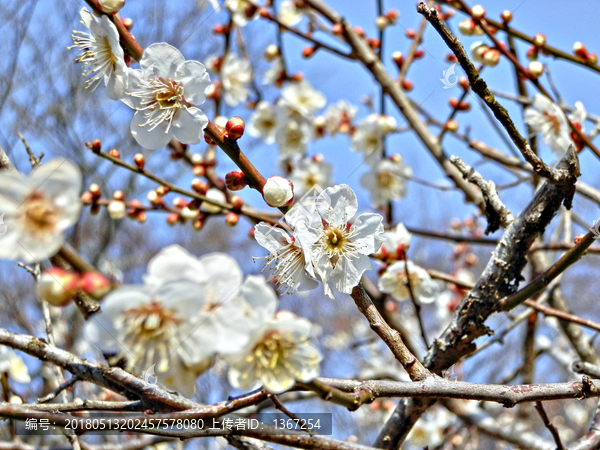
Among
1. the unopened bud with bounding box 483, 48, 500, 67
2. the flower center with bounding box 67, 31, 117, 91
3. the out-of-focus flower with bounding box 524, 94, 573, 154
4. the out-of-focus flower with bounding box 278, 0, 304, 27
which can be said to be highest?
the out-of-focus flower with bounding box 278, 0, 304, 27

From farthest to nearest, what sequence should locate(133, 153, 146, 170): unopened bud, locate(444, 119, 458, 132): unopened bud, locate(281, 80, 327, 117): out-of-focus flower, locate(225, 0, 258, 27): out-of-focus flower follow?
locate(281, 80, 327, 117): out-of-focus flower → locate(225, 0, 258, 27): out-of-focus flower → locate(444, 119, 458, 132): unopened bud → locate(133, 153, 146, 170): unopened bud

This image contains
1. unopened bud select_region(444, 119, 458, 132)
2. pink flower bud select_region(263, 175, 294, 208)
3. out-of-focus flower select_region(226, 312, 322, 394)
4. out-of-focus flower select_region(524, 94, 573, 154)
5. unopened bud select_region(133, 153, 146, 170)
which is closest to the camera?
out-of-focus flower select_region(226, 312, 322, 394)

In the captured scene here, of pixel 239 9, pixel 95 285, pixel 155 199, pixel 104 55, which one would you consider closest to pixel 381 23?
pixel 239 9

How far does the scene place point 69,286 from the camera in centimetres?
58

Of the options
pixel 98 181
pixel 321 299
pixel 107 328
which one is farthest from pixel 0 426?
pixel 321 299

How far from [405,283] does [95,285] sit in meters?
1.50

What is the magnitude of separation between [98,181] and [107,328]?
540 centimetres

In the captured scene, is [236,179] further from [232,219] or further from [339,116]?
[339,116]

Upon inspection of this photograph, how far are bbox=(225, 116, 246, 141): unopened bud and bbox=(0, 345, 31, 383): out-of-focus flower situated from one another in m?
1.19

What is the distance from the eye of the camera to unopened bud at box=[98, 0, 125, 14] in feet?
3.26

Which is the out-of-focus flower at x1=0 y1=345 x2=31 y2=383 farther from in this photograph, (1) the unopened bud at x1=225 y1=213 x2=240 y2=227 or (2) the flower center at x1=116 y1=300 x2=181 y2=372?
(2) the flower center at x1=116 y1=300 x2=181 y2=372

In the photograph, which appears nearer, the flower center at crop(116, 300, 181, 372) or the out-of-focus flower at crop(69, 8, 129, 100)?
the flower center at crop(116, 300, 181, 372)

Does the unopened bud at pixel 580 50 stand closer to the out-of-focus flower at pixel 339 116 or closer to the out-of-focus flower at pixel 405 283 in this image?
the out-of-focus flower at pixel 405 283

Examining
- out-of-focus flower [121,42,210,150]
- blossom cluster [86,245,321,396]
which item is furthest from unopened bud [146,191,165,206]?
blossom cluster [86,245,321,396]
